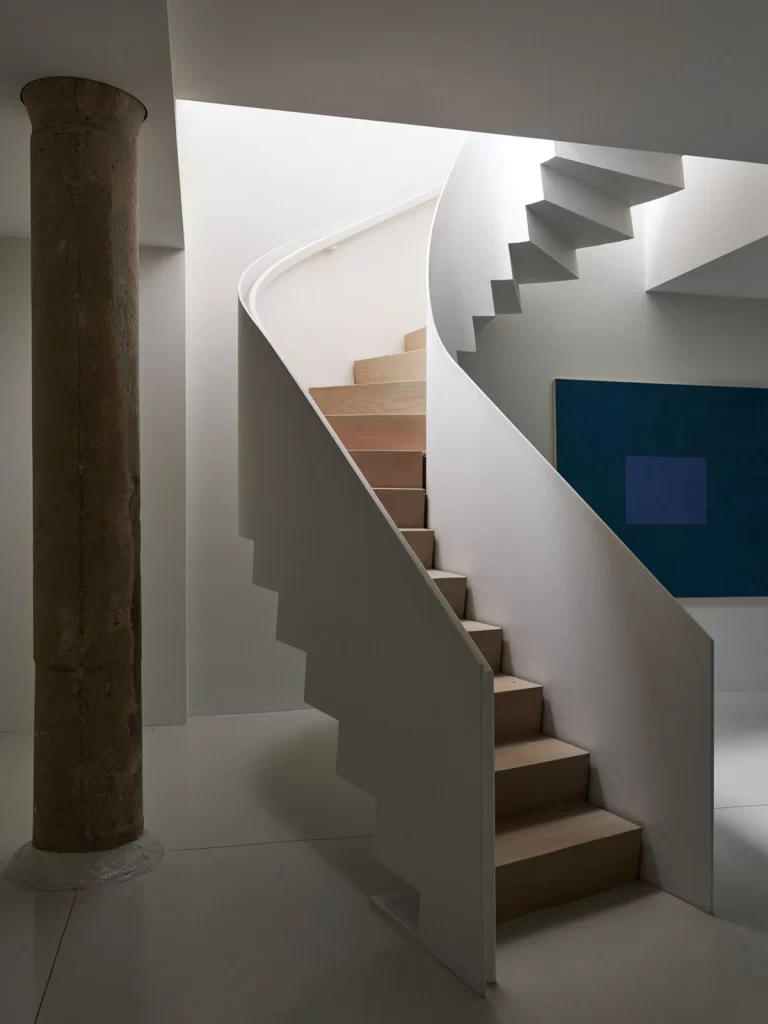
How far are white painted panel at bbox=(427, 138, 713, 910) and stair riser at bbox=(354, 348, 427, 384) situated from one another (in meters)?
1.11

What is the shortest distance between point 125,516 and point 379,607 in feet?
3.61

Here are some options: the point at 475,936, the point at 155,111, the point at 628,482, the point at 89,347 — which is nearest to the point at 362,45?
the point at 155,111

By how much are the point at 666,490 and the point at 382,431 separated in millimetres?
2513

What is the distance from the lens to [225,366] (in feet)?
20.2

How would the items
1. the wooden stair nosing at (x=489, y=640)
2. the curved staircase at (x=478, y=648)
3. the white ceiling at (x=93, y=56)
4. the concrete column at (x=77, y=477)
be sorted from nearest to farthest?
the curved staircase at (x=478, y=648) → the white ceiling at (x=93, y=56) → the concrete column at (x=77, y=477) → the wooden stair nosing at (x=489, y=640)

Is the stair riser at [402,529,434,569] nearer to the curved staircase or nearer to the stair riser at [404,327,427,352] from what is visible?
the curved staircase

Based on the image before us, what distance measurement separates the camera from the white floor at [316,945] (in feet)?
8.52

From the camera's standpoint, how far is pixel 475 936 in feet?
8.87

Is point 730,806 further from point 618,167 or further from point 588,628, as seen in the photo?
point 618,167

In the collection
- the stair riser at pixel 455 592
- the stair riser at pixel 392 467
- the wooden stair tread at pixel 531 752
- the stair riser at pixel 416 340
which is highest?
the stair riser at pixel 416 340

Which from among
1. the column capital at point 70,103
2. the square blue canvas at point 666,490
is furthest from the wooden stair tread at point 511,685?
the square blue canvas at point 666,490

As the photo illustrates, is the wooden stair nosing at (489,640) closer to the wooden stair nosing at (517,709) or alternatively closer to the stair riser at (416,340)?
the wooden stair nosing at (517,709)

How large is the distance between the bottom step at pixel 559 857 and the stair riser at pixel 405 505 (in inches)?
72.8

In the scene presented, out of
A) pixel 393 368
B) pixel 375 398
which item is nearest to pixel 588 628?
pixel 375 398
